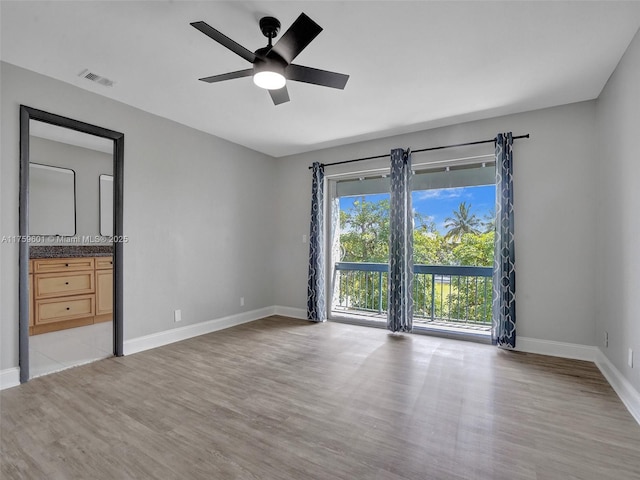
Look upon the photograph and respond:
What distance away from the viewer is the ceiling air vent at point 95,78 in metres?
2.72

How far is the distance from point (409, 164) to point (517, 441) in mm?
3225

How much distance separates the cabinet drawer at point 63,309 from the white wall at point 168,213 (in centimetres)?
128

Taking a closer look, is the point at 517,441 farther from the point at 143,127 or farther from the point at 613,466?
the point at 143,127

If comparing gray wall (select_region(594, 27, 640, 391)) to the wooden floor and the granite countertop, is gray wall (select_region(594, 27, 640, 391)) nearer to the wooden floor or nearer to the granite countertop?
the wooden floor

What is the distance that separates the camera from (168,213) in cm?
379

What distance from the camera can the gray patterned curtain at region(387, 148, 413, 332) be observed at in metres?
4.12

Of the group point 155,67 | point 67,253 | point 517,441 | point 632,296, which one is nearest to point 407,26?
point 155,67

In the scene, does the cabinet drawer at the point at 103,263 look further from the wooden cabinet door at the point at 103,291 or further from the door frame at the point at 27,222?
the door frame at the point at 27,222

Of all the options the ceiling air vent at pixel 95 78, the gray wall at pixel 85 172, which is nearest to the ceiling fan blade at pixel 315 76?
the ceiling air vent at pixel 95 78

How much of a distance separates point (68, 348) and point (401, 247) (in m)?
4.06

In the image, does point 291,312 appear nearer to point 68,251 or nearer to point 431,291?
point 431,291

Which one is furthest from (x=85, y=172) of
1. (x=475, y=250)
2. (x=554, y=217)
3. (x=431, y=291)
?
(x=554, y=217)

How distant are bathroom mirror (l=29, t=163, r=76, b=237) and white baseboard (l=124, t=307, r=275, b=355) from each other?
4.74 ft

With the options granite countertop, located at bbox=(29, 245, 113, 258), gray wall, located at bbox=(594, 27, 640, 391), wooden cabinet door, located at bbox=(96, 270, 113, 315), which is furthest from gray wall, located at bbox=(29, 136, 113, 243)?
gray wall, located at bbox=(594, 27, 640, 391)
